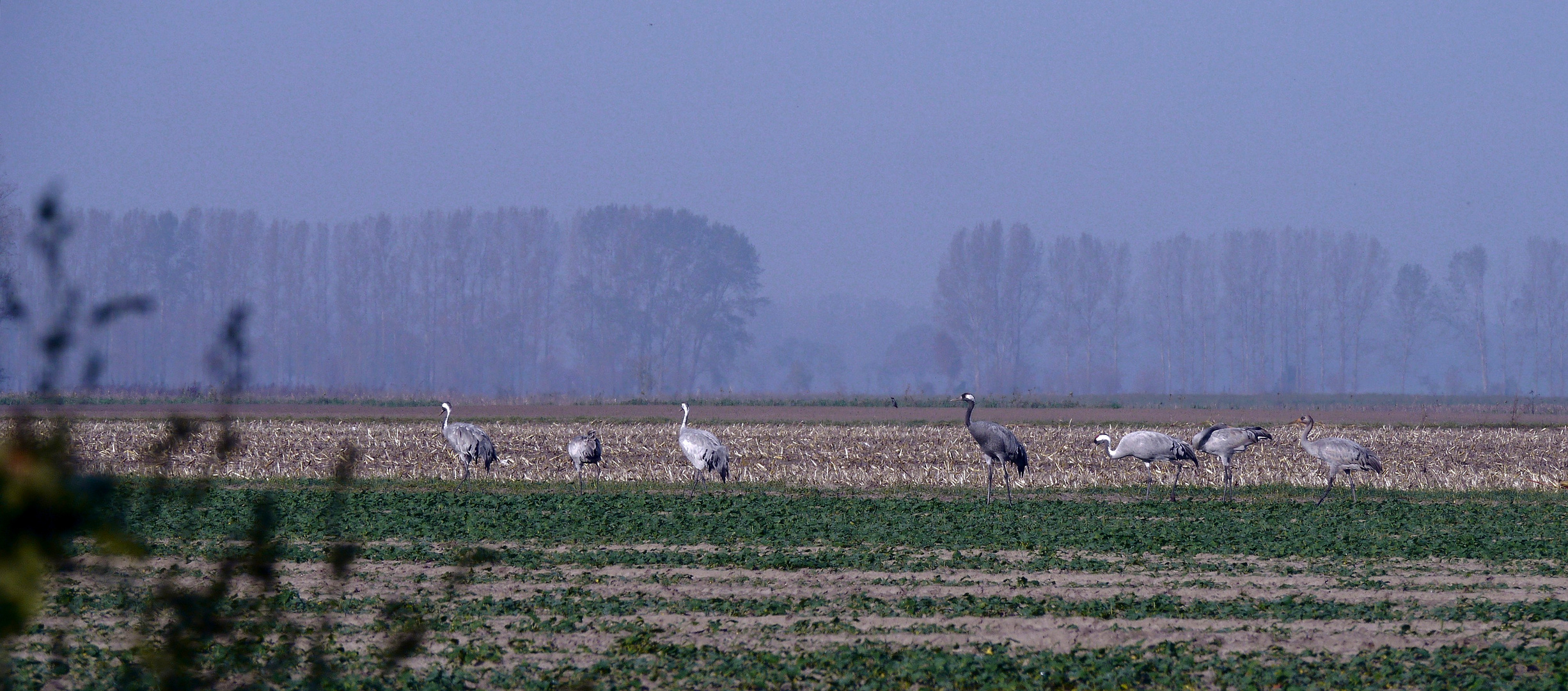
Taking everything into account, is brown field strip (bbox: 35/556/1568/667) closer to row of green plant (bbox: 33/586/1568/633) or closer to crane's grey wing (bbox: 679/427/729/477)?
row of green plant (bbox: 33/586/1568/633)

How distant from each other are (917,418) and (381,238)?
100 m

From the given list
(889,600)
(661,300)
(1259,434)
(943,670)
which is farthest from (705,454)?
(661,300)

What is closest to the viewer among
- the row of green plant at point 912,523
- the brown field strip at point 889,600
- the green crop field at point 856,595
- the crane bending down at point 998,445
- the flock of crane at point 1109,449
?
the green crop field at point 856,595

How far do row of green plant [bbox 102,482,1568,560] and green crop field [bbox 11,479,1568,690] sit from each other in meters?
0.08

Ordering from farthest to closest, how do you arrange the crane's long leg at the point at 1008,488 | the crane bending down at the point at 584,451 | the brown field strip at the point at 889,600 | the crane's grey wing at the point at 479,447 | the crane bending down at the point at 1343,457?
the crane's grey wing at the point at 479,447 < the crane bending down at the point at 584,451 < the crane bending down at the point at 1343,457 < the crane's long leg at the point at 1008,488 < the brown field strip at the point at 889,600

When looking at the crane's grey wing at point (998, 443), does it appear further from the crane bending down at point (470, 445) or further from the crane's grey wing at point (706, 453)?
the crane bending down at point (470, 445)

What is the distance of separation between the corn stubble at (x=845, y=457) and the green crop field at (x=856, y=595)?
5.37 meters

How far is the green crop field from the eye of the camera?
328 inches

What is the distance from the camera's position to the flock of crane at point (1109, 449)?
70.6 feet

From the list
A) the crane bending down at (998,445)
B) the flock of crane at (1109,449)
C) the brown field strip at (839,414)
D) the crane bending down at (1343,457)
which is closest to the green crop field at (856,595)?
the crane bending down at (1343,457)

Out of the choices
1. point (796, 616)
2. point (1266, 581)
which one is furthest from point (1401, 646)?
point (796, 616)

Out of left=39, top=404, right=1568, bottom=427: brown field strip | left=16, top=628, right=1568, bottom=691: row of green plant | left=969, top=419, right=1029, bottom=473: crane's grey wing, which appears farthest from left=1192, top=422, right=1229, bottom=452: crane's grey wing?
left=39, top=404, right=1568, bottom=427: brown field strip

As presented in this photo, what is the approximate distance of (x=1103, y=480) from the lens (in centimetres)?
2442

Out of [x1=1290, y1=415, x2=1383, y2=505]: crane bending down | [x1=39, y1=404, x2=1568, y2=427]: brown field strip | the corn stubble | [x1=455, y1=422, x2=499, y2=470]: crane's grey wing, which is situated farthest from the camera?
[x1=39, y1=404, x2=1568, y2=427]: brown field strip
